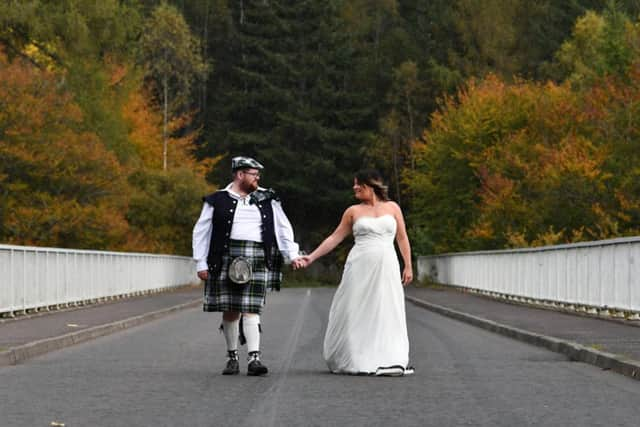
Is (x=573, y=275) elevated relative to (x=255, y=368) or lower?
elevated

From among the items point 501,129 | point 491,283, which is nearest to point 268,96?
point 501,129

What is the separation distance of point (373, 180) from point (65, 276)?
17.2 meters

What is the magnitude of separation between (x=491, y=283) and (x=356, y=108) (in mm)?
47580

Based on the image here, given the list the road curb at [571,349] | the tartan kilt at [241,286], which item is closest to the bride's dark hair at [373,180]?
the tartan kilt at [241,286]

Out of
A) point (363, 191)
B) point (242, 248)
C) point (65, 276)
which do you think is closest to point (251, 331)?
point (242, 248)

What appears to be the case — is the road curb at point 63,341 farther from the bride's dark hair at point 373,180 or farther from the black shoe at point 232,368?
the bride's dark hair at point 373,180

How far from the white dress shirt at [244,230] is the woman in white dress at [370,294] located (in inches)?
9.6

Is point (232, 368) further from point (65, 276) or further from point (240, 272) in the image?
point (65, 276)

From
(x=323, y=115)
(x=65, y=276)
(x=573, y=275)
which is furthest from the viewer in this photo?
(x=323, y=115)

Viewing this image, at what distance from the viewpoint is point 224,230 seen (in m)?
13.0

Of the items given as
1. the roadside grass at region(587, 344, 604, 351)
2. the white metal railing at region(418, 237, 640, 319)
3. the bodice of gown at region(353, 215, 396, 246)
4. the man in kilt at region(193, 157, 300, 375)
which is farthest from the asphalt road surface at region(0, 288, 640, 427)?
Answer: the white metal railing at region(418, 237, 640, 319)

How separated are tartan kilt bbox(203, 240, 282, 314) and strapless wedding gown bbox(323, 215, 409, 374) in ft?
2.56

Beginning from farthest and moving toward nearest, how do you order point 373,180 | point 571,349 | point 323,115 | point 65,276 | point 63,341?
point 323,115, point 65,276, point 63,341, point 571,349, point 373,180

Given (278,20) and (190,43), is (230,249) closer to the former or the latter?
(190,43)
